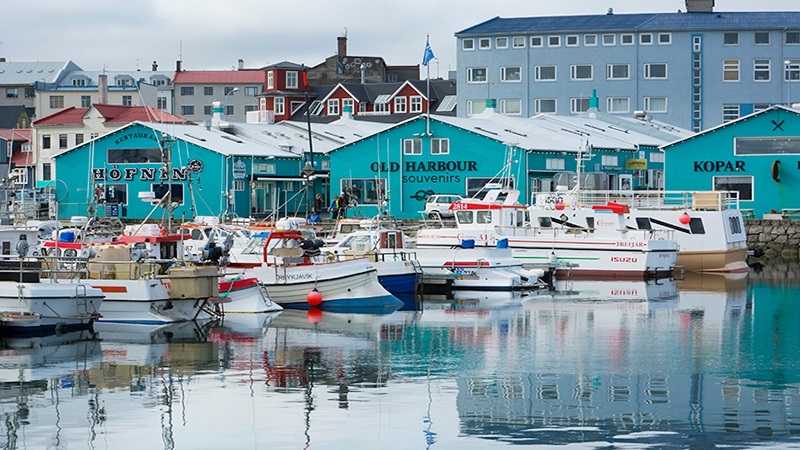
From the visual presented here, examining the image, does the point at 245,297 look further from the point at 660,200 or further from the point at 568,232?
the point at 660,200

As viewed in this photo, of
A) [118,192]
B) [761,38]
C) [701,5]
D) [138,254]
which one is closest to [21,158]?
[118,192]

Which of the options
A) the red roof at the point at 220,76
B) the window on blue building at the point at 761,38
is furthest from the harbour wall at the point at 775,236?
the red roof at the point at 220,76

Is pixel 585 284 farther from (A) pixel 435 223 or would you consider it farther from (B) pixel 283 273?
(A) pixel 435 223

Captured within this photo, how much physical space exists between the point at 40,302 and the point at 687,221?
24.5 metres

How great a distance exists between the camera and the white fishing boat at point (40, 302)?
1048 inches

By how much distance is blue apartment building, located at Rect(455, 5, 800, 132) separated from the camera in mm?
78625

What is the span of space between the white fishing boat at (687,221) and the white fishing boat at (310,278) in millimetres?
12856

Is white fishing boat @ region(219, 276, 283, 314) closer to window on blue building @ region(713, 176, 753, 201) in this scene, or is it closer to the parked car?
the parked car

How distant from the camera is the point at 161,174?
60.7 m

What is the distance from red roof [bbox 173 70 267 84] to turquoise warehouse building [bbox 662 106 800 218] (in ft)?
218

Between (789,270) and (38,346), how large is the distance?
2886 centimetres

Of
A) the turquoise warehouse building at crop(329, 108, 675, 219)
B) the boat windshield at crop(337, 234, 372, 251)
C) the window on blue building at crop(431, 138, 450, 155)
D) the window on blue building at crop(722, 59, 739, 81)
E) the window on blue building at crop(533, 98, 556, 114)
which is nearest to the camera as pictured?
the boat windshield at crop(337, 234, 372, 251)

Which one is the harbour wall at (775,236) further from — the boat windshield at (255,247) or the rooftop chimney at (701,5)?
the rooftop chimney at (701,5)

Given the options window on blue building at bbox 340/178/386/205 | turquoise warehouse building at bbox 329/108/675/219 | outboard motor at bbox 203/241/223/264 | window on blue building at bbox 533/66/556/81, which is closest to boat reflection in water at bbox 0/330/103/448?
outboard motor at bbox 203/241/223/264
